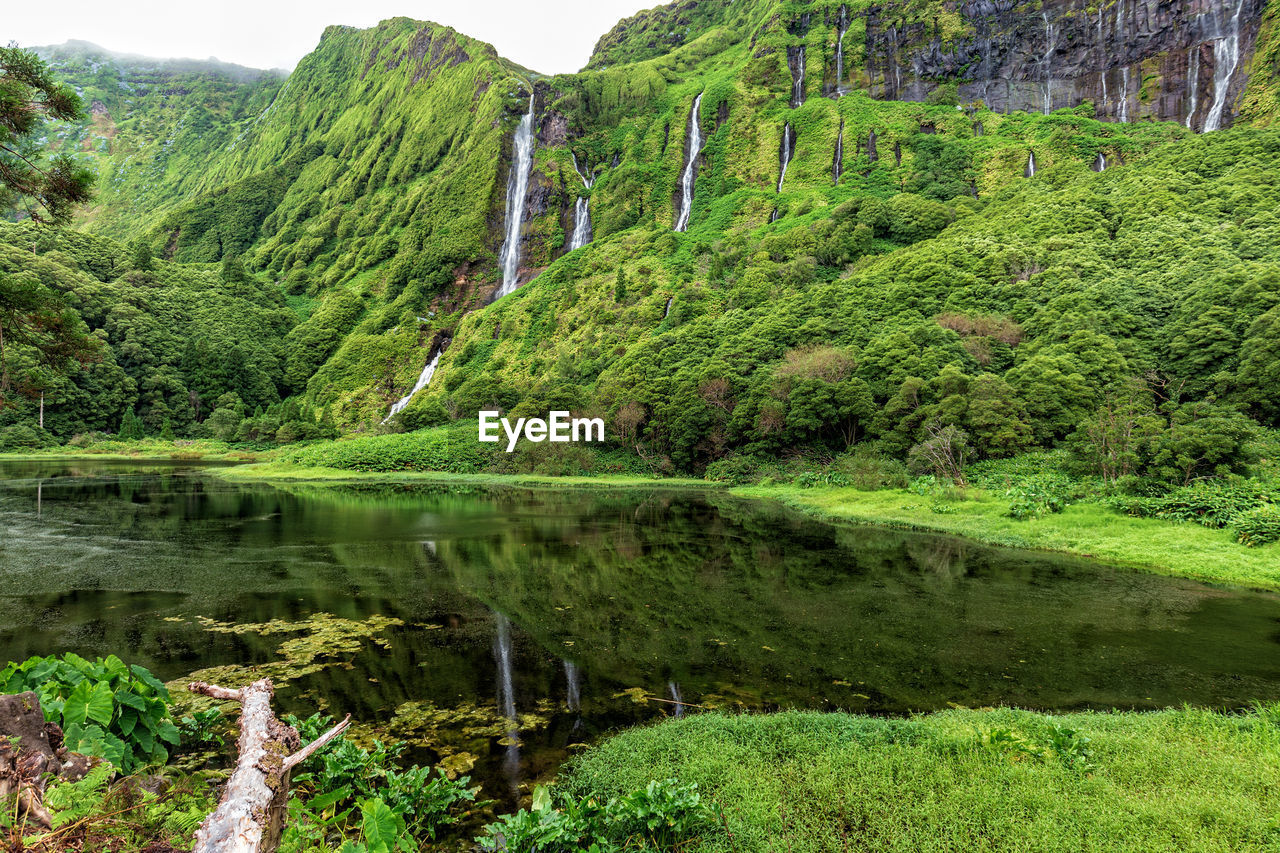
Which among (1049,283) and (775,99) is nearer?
(1049,283)

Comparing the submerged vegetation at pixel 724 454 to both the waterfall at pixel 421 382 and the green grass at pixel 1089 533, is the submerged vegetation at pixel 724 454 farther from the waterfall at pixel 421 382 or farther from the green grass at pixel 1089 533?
the waterfall at pixel 421 382

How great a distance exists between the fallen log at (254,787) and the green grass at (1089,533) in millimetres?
20638

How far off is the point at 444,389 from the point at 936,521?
63.4m

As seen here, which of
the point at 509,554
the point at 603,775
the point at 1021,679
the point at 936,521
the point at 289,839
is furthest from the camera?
the point at 936,521

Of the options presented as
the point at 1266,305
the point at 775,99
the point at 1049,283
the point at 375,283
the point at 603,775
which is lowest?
the point at 603,775

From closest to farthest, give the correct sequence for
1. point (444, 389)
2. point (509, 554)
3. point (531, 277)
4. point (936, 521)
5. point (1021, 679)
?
point (1021, 679), point (509, 554), point (936, 521), point (444, 389), point (531, 277)

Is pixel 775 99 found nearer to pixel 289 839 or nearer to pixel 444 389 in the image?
pixel 444 389

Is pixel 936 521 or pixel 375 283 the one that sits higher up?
pixel 375 283

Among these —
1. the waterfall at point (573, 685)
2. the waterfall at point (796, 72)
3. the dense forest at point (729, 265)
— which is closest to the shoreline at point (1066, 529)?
the dense forest at point (729, 265)

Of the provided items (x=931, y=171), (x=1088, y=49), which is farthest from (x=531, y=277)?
(x=1088, y=49)

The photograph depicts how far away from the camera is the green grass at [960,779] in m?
4.80

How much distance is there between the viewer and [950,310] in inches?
1746

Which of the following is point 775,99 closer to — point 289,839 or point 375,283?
point 375,283

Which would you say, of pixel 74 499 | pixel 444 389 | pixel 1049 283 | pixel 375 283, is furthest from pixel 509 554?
pixel 375 283
